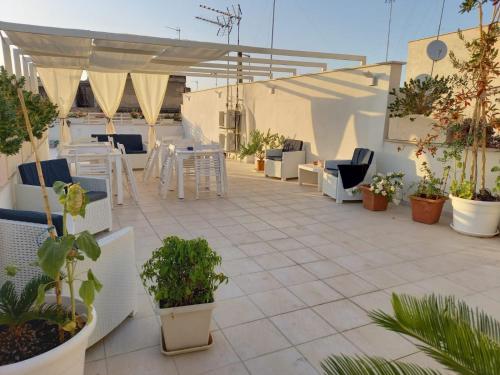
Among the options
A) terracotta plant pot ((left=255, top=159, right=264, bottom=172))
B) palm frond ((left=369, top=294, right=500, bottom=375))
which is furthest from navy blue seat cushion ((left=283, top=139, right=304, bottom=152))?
palm frond ((left=369, top=294, right=500, bottom=375))

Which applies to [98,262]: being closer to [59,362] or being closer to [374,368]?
[59,362]

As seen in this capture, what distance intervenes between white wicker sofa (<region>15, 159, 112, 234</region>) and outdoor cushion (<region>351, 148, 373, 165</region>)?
156 inches

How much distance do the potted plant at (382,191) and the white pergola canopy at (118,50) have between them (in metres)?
2.69

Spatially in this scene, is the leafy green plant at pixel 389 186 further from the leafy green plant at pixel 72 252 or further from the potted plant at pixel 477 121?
the leafy green plant at pixel 72 252

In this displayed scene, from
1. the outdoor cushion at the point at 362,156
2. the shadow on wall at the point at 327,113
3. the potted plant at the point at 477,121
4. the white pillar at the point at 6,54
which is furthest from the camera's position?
the shadow on wall at the point at 327,113

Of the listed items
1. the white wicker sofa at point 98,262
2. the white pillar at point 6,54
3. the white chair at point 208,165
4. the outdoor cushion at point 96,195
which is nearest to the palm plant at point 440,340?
the white wicker sofa at point 98,262

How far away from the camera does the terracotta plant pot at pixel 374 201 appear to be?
525cm

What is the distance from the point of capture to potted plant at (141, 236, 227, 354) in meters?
1.92

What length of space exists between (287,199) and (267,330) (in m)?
3.84

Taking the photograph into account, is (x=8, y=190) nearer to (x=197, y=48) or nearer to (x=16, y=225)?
(x=16, y=225)

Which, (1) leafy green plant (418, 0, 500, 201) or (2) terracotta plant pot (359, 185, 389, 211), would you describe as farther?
(2) terracotta plant pot (359, 185, 389, 211)

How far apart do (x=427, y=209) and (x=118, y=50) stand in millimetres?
5204

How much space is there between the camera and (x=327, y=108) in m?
7.23

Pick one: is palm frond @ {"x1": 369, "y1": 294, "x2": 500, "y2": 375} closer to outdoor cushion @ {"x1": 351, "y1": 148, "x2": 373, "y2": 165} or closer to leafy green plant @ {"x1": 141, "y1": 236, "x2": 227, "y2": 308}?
leafy green plant @ {"x1": 141, "y1": 236, "x2": 227, "y2": 308}
